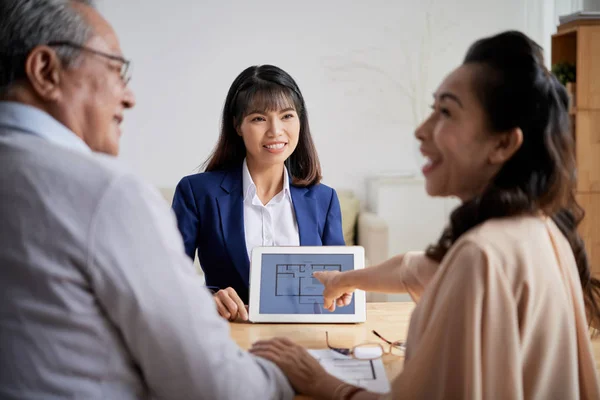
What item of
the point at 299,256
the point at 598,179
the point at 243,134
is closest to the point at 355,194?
the point at 598,179

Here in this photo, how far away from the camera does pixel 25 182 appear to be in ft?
3.01

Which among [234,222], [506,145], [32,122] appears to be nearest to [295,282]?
[234,222]

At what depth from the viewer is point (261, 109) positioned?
2105 mm

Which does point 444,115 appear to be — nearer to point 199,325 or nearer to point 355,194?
point 199,325

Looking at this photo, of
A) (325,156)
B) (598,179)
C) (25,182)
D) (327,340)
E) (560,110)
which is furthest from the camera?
(325,156)

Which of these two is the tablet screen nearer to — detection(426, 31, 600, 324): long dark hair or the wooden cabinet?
detection(426, 31, 600, 324): long dark hair

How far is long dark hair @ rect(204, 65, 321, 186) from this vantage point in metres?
2.11

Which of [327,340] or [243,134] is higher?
[243,134]

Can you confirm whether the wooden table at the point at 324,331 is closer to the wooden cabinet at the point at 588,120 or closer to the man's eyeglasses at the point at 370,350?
the man's eyeglasses at the point at 370,350

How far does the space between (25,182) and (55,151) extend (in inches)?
2.5

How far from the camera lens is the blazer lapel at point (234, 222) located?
207 centimetres

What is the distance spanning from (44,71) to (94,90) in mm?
88

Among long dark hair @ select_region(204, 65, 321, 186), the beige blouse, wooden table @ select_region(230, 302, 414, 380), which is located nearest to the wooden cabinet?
long dark hair @ select_region(204, 65, 321, 186)

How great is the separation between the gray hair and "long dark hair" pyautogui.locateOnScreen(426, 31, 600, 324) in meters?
0.71
